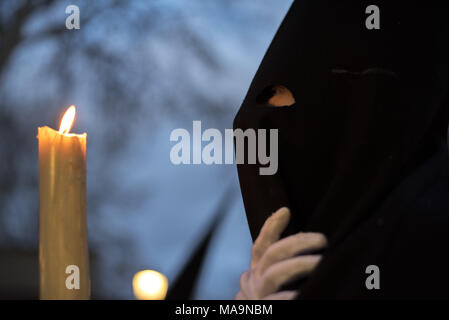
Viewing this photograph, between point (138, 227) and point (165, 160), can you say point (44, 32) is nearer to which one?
point (165, 160)

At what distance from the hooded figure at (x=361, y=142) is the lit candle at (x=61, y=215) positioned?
1.18 ft

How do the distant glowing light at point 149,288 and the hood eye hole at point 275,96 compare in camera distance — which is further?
the distant glowing light at point 149,288

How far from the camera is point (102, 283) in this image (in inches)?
159

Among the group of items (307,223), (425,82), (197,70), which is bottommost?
(307,223)

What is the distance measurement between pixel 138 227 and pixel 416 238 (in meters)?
3.44

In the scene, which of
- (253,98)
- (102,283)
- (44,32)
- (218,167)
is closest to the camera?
(253,98)

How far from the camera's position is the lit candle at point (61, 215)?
618 millimetres

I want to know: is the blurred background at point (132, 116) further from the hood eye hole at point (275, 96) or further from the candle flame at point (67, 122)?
the candle flame at point (67, 122)

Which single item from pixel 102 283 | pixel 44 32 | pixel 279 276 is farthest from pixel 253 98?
pixel 102 283

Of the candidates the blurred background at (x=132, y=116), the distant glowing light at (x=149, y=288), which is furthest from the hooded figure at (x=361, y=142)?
the blurred background at (x=132, y=116)

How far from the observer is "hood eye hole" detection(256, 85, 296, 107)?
110 centimetres

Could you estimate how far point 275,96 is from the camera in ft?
3.63

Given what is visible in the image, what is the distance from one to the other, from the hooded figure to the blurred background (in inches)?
100

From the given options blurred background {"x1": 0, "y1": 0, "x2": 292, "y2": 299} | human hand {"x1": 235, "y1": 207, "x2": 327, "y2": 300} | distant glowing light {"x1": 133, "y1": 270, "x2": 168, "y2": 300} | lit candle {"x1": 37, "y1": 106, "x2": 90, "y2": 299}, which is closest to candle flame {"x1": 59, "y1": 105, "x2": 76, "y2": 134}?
lit candle {"x1": 37, "y1": 106, "x2": 90, "y2": 299}
